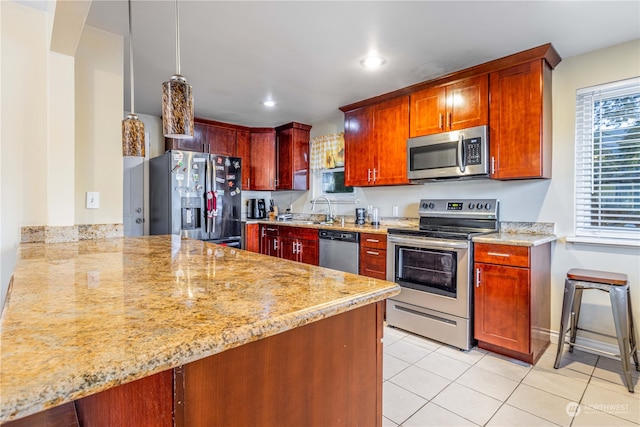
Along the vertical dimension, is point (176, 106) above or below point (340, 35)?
below

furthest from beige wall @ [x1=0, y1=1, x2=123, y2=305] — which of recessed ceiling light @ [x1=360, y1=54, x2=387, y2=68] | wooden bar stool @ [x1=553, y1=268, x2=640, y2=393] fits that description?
wooden bar stool @ [x1=553, y1=268, x2=640, y2=393]

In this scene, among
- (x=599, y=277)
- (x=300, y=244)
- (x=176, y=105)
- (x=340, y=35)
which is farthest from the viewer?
(x=300, y=244)

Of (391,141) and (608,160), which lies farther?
(391,141)

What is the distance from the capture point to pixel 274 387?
2.51 feet

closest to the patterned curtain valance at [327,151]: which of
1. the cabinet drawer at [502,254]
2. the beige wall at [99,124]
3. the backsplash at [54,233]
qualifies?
the cabinet drawer at [502,254]

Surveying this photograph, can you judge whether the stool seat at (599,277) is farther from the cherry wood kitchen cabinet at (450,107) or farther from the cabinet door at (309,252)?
the cabinet door at (309,252)

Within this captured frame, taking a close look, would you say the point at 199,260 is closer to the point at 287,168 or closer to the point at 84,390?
the point at 84,390

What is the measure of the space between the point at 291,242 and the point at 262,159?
1.53 m

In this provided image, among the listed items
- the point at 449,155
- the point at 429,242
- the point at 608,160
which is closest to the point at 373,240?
the point at 429,242

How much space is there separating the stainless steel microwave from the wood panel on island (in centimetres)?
9

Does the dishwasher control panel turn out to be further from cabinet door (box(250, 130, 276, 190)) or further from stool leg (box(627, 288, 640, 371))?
stool leg (box(627, 288, 640, 371))

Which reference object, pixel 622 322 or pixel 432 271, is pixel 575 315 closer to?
pixel 622 322

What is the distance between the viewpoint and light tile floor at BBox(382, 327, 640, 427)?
5.85ft

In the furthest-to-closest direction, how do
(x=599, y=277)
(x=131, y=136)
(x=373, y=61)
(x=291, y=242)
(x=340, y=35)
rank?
(x=291, y=242)
(x=373, y=61)
(x=340, y=35)
(x=599, y=277)
(x=131, y=136)
